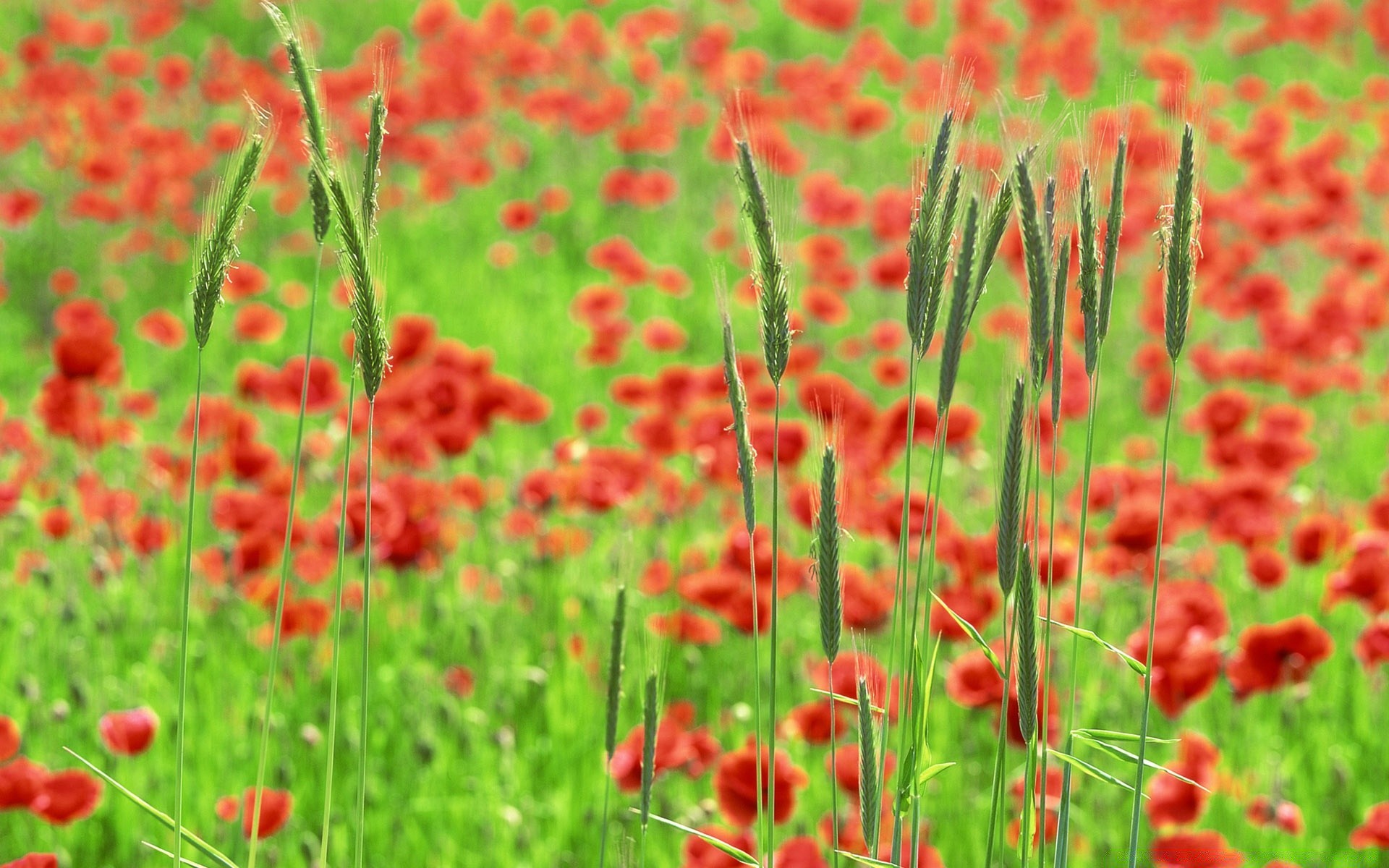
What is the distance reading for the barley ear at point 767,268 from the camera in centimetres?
96

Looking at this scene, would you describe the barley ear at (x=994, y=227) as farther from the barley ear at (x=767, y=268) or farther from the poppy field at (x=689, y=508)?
the barley ear at (x=767, y=268)

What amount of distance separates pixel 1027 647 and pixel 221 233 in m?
0.63

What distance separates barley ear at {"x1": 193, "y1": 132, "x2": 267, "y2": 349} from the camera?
3.14ft

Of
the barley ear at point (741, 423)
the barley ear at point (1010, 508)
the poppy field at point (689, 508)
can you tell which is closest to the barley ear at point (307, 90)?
the poppy field at point (689, 508)

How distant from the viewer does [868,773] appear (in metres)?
1.00

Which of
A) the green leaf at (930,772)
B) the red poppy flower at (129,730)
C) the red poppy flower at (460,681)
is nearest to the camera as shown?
the green leaf at (930,772)

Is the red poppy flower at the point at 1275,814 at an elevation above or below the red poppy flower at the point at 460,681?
below

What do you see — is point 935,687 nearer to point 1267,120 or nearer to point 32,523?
point 32,523

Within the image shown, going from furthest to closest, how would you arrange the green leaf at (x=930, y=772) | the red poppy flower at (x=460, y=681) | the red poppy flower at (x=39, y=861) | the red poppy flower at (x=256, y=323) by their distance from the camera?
the red poppy flower at (x=256, y=323) → the red poppy flower at (x=460, y=681) → the red poppy flower at (x=39, y=861) → the green leaf at (x=930, y=772)

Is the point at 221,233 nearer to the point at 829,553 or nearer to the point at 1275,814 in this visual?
the point at 829,553

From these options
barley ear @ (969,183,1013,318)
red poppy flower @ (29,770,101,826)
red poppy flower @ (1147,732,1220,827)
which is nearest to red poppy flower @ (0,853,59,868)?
red poppy flower @ (29,770,101,826)

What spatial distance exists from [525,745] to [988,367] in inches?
102

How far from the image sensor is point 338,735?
7.40 ft

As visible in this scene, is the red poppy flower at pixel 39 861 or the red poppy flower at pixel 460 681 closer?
the red poppy flower at pixel 39 861
